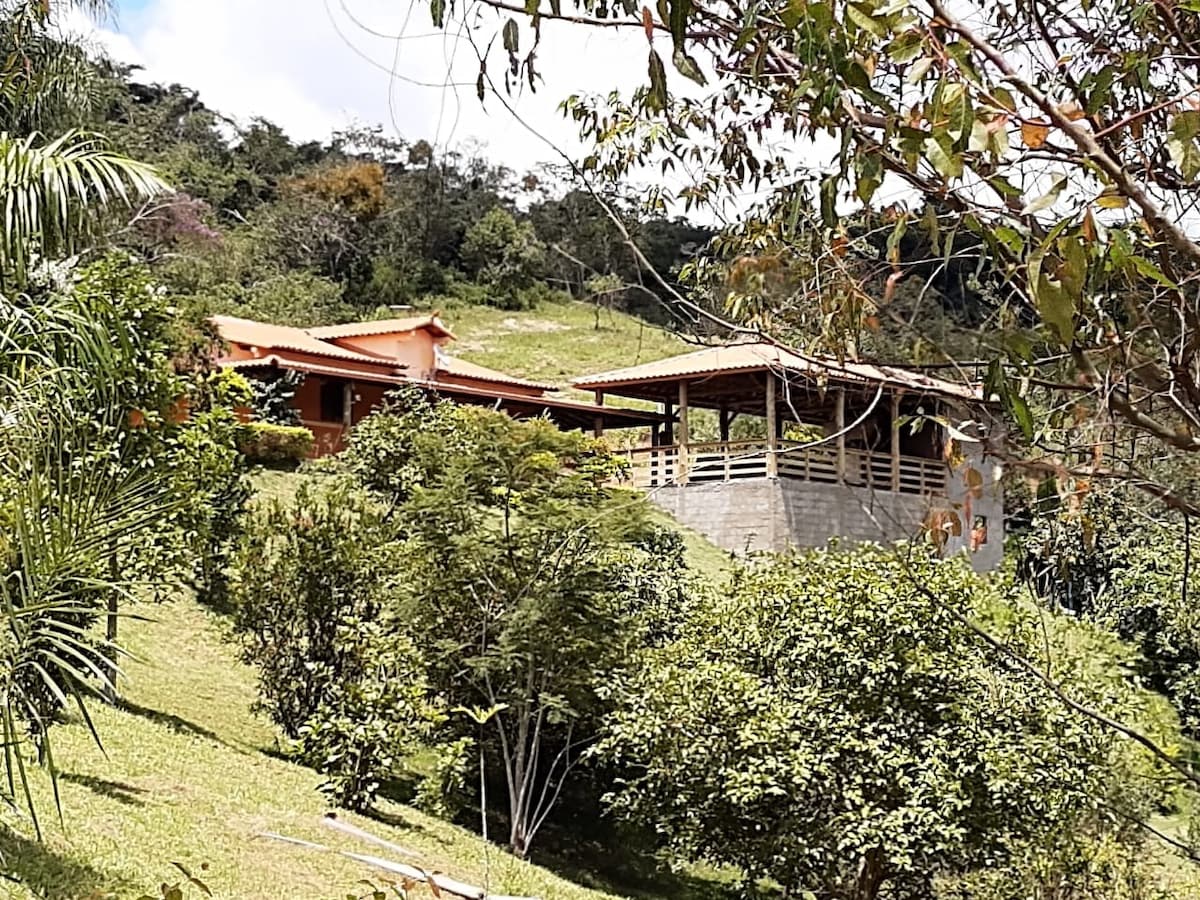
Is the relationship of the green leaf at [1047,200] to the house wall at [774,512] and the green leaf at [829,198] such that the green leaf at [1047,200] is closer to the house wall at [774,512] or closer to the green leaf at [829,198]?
the green leaf at [829,198]

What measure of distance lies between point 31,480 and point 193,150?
4272 cm

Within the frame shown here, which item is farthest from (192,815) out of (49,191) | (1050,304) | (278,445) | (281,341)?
(281,341)

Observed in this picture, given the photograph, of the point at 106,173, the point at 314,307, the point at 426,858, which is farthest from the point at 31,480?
the point at 314,307

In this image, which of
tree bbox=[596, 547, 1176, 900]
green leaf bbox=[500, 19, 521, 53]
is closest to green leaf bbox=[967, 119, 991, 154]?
green leaf bbox=[500, 19, 521, 53]

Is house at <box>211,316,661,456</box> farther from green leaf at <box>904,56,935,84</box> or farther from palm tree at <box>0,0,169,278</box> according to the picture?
green leaf at <box>904,56,935,84</box>

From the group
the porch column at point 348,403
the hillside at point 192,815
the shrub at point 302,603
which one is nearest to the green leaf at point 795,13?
the hillside at point 192,815

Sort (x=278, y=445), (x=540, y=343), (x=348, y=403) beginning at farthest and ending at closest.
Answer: (x=540, y=343), (x=348, y=403), (x=278, y=445)

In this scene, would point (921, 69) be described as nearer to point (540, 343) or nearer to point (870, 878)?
point (870, 878)

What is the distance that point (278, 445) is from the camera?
68.7 feet

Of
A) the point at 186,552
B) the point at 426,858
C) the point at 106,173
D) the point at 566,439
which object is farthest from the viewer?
the point at 566,439

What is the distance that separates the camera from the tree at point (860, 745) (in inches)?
419

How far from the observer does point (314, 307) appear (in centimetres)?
3806

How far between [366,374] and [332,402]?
3.98 ft

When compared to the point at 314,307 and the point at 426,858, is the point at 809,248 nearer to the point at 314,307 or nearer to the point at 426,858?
the point at 426,858
